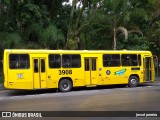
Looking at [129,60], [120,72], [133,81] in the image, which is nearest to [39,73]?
[120,72]

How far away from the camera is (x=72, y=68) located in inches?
882

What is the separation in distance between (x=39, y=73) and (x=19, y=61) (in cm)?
134

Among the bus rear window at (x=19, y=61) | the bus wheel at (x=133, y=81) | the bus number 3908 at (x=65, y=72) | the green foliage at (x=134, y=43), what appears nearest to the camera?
the bus rear window at (x=19, y=61)

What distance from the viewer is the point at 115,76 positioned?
940 inches

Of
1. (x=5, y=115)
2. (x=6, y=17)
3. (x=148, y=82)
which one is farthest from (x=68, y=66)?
(x=5, y=115)

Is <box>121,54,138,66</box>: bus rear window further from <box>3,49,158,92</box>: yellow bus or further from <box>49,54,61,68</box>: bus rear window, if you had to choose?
<box>49,54,61,68</box>: bus rear window

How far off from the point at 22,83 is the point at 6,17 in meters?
10.4

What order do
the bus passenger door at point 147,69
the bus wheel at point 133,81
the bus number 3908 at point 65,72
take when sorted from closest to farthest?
1. the bus number 3908 at point 65,72
2. the bus wheel at point 133,81
3. the bus passenger door at point 147,69

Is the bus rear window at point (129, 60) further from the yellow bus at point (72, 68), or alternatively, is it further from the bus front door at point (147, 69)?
the bus front door at point (147, 69)

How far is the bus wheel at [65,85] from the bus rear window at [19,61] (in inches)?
94.2

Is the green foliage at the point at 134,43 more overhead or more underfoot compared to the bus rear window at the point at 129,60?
more overhead

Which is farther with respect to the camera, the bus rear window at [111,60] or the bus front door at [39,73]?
the bus rear window at [111,60]

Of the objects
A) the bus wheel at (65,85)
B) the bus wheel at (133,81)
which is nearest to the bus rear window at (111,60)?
the bus wheel at (133,81)

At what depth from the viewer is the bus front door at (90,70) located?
22891mm
